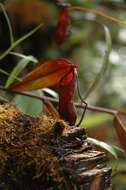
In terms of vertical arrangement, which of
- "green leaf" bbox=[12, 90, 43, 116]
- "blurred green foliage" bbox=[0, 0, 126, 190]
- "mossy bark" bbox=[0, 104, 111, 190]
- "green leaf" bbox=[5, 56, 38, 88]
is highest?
"mossy bark" bbox=[0, 104, 111, 190]

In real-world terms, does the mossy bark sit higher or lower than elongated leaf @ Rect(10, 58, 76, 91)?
higher

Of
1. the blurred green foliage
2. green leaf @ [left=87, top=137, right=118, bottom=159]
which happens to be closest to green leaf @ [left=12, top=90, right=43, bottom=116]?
green leaf @ [left=87, top=137, right=118, bottom=159]

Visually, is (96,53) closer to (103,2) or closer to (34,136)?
(103,2)

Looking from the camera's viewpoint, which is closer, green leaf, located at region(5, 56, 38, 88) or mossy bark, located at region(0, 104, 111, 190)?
mossy bark, located at region(0, 104, 111, 190)

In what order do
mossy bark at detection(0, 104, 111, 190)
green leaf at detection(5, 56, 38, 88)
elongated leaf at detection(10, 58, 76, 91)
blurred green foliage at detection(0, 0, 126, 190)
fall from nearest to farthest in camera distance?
mossy bark at detection(0, 104, 111, 190) → elongated leaf at detection(10, 58, 76, 91) → green leaf at detection(5, 56, 38, 88) → blurred green foliage at detection(0, 0, 126, 190)

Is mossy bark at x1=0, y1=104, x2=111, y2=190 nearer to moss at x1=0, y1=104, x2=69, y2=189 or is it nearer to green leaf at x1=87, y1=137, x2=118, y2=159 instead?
moss at x1=0, y1=104, x2=69, y2=189

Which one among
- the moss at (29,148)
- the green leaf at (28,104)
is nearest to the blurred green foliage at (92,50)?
the green leaf at (28,104)

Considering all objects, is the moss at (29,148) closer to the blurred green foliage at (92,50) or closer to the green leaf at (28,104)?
the green leaf at (28,104)
